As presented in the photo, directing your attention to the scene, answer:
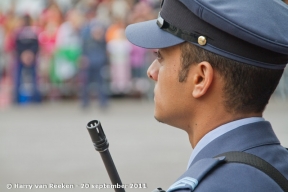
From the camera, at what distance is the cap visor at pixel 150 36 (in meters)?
1.80

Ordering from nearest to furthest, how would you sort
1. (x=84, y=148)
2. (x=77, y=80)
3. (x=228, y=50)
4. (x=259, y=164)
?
(x=259, y=164) < (x=228, y=50) < (x=84, y=148) < (x=77, y=80)

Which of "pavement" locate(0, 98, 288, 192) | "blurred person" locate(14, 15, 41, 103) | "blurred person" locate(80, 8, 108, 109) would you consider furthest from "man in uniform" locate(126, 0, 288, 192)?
"blurred person" locate(14, 15, 41, 103)

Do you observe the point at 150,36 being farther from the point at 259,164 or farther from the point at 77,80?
the point at 77,80

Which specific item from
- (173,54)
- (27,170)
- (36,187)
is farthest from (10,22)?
(173,54)

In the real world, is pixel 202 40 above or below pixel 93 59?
above

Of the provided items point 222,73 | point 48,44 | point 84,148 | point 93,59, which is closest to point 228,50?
point 222,73

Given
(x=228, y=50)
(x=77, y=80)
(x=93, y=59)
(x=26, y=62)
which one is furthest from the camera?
(x=77, y=80)

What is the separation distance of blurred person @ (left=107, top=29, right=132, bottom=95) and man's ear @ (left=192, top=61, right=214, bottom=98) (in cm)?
1243

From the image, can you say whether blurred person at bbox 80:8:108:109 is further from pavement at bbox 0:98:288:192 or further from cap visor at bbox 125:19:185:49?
cap visor at bbox 125:19:185:49

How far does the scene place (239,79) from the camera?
1703 mm

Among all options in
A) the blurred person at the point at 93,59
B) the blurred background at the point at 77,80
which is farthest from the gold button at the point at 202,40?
the blurred person at the point at 93,59

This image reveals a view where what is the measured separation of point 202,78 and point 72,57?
42.4ft

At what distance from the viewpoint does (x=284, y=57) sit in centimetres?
175

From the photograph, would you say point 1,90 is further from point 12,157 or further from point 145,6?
point 12,157
